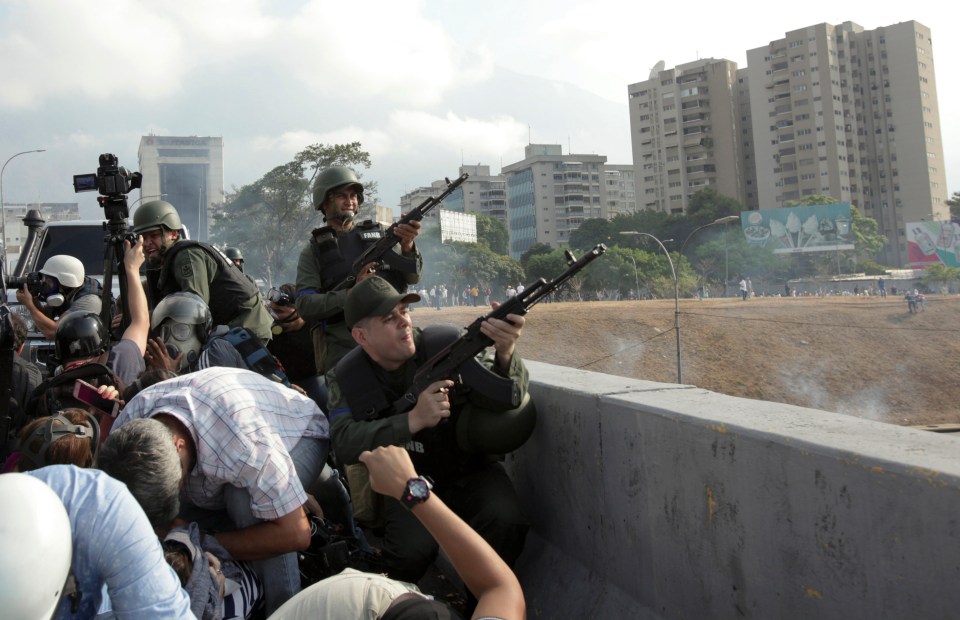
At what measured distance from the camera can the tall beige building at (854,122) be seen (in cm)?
10841

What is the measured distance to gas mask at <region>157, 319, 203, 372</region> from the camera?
4168 mm

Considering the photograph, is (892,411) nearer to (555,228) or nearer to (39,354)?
(39,354)

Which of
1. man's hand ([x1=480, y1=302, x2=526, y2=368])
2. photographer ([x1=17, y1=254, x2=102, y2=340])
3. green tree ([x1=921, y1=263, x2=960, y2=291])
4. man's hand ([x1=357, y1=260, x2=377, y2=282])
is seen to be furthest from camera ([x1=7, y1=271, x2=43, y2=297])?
green tree ([x1=921, y1=263, x2=960, y2=291])

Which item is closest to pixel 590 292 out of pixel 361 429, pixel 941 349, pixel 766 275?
pixel 766 275

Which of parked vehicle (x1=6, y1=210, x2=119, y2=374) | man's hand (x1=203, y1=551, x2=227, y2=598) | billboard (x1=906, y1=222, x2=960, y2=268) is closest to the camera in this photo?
man's hand (x1=203, y1=551, x2=227, y2=598)

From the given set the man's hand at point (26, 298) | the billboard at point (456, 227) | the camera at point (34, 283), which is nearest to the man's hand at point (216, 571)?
the man's hand at point (26, 298)

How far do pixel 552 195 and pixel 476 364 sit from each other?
137 metres

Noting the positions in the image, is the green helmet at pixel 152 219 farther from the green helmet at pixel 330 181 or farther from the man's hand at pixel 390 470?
the man's hand at pixel 390 470

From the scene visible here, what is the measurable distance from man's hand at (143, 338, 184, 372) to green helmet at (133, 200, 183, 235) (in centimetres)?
123

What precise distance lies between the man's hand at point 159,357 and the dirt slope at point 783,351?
36105 millimetres

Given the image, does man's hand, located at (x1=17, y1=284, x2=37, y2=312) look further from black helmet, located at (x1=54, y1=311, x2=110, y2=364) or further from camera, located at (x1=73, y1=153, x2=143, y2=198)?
black helmet, located at (x1=54, y1=311, x2=110, y2=364)

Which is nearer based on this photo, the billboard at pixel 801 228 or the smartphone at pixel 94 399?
the smartphone at pixel 94 399

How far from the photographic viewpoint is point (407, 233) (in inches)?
201

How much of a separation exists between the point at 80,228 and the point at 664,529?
9559 millimetres
